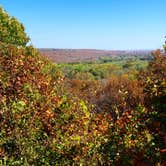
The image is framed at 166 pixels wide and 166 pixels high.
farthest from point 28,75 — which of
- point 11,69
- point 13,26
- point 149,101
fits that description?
point 13,26

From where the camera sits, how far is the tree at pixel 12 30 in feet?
165

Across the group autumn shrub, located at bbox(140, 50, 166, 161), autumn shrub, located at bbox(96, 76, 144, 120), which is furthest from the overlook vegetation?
autumn shrub, located at bbox(96, 76, 144, 120)

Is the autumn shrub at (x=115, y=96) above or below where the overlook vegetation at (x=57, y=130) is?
below

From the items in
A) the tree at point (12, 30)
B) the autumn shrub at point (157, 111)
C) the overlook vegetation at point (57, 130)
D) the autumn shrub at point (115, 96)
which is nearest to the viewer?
the autumn shrub at point (157, 111)

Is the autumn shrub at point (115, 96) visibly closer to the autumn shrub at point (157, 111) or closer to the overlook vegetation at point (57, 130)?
the overlook vegetation at point (57, 130)

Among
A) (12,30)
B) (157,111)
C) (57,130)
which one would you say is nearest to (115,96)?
(12,30)

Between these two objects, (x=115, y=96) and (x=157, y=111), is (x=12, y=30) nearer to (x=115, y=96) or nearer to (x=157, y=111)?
(x=115, y=96)

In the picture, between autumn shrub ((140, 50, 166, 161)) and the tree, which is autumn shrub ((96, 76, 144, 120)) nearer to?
the tree

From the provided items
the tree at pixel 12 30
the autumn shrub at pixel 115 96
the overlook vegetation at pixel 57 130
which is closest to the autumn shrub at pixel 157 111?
the overlook vegetation at pixel 57 130

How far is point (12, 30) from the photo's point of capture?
52031 millimetres

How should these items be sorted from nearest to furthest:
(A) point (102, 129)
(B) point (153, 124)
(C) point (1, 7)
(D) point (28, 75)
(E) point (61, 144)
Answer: (B) point (153, 124) < (E) point (61, 144) < (D) point (28, 75) < (A) point (102, 129) < (C) point (1, 7)

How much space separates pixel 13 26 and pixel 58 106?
39.0 metres

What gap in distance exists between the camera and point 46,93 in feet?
53.2

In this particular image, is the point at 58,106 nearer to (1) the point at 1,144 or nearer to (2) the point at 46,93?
(2) the point at 46,93
